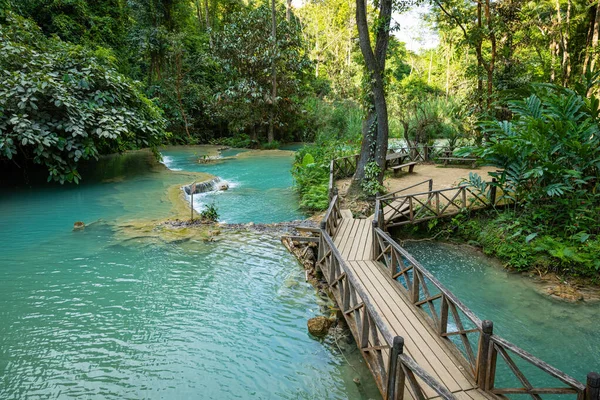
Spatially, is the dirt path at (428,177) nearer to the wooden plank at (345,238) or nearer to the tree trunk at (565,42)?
the wooden plank at (345,238)

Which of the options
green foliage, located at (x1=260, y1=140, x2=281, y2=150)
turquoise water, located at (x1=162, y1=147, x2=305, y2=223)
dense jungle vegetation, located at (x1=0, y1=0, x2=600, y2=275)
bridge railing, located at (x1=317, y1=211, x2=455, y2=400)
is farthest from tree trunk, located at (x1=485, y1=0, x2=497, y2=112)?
green foliage, located at (x1=260, y1=140, x2=281, y2=150)

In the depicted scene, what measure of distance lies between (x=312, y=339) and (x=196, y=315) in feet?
7.21

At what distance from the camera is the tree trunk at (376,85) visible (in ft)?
38.4

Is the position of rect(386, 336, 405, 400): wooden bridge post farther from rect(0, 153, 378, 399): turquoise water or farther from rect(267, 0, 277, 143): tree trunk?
rect(267, 0, 277, 143): tree trunk

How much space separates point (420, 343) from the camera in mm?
5336

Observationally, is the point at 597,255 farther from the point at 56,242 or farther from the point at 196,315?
the point at 56,242

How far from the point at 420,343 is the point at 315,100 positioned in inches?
1151

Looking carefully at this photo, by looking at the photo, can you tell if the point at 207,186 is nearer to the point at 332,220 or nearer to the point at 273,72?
the point at 332,220

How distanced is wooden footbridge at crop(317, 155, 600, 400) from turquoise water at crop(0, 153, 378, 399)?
2.41 ft

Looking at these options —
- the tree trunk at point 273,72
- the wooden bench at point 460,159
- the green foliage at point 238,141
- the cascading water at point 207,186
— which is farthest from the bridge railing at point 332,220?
the green foliage at point 238,141

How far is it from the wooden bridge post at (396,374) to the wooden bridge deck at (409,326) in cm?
17

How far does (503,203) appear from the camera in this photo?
1141cm

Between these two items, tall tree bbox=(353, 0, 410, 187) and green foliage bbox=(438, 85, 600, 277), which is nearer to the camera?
green foliage bbox=(438, 85, 600, 277)

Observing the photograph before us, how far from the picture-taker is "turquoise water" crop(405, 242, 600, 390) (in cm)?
609
